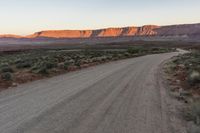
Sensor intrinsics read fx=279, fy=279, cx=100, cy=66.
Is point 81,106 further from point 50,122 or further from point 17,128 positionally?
point 17,128

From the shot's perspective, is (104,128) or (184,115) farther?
(184,115)

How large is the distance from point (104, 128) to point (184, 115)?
2.99 m

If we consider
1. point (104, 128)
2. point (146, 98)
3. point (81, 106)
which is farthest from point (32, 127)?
point (146, 98)

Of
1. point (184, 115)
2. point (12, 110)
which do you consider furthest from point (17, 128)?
point (184, 115)

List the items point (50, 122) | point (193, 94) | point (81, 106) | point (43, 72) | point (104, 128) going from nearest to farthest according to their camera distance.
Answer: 1. point (104, 128)
2. point (50, 122)
3. point (81, 106)
4. point (193, 94)
5. point (43, 72)

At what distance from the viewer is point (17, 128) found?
7.15 meters

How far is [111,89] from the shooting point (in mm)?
13664

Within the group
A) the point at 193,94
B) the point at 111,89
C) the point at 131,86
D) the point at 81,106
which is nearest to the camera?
the point at 81,106

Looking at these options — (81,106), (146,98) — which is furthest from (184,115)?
(81,106)

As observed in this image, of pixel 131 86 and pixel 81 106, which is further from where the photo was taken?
pixel 131 86

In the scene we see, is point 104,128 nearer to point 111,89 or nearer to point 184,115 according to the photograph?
point 184,115

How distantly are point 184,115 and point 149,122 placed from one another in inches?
62.0

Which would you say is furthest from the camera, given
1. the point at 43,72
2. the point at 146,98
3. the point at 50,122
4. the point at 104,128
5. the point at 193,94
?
the point at 43,72

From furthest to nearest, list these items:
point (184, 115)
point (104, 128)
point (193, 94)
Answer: point (193, 94) → point (184, 115) → point (104, 128)
